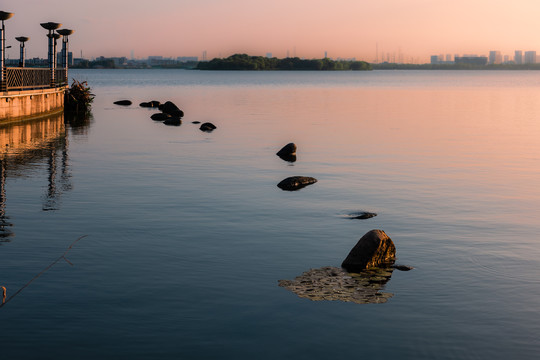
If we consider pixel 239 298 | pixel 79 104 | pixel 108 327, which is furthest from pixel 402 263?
pixel 79 104

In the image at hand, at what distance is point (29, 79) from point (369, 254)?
115 ft

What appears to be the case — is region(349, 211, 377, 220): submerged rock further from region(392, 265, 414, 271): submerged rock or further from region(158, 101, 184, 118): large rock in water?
region(158, 101, 184, 118): large rock in water

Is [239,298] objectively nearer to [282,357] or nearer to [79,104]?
[282,357]

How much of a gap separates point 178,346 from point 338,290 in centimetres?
323

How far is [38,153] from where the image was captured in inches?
1093

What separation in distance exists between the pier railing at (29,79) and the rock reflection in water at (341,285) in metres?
29.1

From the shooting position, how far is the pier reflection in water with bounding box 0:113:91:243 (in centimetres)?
1767

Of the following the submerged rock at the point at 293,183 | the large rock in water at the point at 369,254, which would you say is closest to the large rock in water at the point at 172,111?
the submerged rock at the point at 293,183

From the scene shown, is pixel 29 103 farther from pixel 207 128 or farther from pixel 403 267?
pixel 403 267

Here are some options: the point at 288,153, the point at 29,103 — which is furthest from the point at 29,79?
the point at 288,153

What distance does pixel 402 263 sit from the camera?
485 inches

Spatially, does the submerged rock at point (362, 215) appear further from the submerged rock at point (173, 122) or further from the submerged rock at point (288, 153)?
the submerged rock at point (173, 122)

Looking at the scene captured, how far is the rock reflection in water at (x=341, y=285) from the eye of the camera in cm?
1034

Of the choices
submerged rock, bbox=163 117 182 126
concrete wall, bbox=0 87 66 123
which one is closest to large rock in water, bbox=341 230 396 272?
concrete wall, bbox=0 87 66 123
